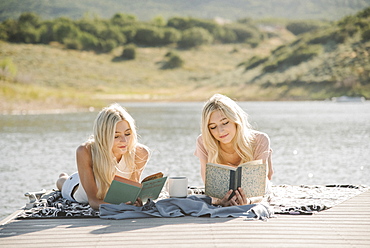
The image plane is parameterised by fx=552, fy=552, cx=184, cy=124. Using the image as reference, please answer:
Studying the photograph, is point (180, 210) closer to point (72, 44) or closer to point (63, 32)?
point (72, 44)

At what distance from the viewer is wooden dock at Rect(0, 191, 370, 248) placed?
9.88ft

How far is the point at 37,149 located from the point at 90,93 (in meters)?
30.6

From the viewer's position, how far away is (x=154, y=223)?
136 inches

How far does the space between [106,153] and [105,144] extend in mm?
65

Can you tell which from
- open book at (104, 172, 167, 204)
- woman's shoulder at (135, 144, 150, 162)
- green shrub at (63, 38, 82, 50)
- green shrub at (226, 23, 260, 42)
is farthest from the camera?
green shrub at (226, 23, 260, 42)

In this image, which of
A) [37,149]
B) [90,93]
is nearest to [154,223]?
[37,149]

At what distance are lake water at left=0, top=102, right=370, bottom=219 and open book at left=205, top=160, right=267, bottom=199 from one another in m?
2.75

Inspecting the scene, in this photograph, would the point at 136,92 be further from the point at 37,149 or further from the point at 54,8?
the point at 54,8

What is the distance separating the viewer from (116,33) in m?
58.0

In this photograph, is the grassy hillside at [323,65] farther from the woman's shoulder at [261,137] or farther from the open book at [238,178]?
the open book at [238,178]

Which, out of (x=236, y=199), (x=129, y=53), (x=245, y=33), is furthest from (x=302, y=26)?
(x=236, y=199)

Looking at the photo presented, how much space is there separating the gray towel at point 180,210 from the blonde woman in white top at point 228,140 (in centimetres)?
10

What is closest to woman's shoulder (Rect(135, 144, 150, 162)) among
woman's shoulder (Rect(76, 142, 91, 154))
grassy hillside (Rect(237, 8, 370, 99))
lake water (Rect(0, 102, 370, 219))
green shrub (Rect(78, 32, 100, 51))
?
woman's shoulder (Rect(76, 142, 91, 154))

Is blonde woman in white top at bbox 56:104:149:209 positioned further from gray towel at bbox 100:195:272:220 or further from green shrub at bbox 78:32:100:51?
green shrub at bbox 78:32:100:51
